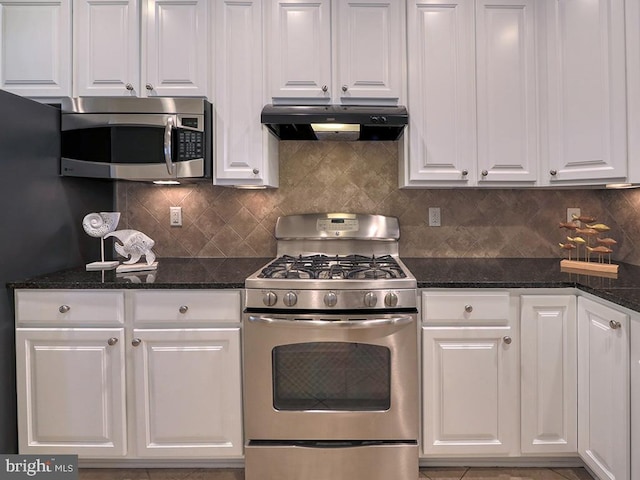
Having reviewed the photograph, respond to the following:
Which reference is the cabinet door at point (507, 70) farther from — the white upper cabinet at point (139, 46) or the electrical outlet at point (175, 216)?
the electrical outlet at point (175, 216)

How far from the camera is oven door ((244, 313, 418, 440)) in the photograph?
1.84 m

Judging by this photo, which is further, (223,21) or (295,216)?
(295,216)

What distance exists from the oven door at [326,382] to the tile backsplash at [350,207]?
841mm

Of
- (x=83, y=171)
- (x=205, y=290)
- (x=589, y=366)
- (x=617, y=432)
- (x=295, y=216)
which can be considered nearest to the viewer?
(x=617, y=432)

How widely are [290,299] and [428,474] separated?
1042 millimetres

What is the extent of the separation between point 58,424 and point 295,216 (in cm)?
152

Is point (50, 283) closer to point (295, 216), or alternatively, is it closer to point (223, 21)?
point (295, 216)

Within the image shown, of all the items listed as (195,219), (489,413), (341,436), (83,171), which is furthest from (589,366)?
(83,171)

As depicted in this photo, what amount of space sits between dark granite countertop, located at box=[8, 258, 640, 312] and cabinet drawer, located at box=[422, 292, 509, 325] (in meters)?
0.05

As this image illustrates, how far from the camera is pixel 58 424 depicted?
1952mm

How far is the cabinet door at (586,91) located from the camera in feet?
6.26

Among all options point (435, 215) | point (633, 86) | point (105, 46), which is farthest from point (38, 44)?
point (633, 86)

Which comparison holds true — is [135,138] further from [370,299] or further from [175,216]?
[370,299]

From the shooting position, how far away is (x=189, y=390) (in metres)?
1.95
